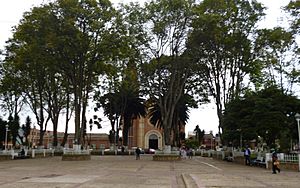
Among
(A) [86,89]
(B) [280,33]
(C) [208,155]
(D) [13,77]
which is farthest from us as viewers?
(C) [208,155]

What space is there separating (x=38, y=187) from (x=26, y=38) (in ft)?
80.6

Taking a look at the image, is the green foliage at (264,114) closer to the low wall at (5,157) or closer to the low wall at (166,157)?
the low wall at (166,157)

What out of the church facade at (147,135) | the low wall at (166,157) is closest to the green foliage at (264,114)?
the low wall at (166,157)

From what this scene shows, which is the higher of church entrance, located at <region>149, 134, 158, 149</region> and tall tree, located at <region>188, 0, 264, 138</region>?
tall tree, located at <region>188, 0, 264, 138</region>

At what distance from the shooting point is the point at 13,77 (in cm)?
4188

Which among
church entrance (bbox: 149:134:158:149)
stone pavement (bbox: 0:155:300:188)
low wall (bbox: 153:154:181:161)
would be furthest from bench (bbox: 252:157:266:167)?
church entrance (bbox: 149:134:158:149)

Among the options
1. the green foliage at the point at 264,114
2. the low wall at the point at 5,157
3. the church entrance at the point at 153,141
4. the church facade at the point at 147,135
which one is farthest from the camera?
the church entrance at the point at 153,141

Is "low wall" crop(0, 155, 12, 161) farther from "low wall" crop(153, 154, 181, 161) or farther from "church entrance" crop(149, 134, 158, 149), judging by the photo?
"church entrance" crop(149, 134, 158, 149)

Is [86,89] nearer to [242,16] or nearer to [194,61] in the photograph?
[194,61]

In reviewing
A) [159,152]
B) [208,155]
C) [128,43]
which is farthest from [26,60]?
[208,155]

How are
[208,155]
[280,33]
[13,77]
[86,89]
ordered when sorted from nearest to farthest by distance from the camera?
[280,33], [86,89], [13,77], [208,155]

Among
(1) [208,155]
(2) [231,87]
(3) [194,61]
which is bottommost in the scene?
(1) [208,155]

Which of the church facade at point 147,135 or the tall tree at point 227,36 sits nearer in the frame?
the tall tree at point 227,36

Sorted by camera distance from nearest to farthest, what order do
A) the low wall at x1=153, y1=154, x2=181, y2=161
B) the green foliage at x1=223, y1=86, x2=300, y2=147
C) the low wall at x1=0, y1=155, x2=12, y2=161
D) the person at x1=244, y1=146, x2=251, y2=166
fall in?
the green foliage at x1=223, y1=86, x2=300, y2=147 < the person at x1=244, y1=146, x2=251, y2=166 < the low wall at x1=153, y1=154, x2=181, y2=161 < the low wall at x1=0, y1=155, x2=12, y2=161
